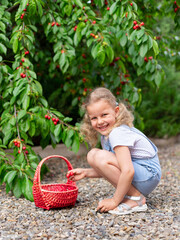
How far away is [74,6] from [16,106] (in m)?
0.91

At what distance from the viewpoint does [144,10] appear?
306 centimetres

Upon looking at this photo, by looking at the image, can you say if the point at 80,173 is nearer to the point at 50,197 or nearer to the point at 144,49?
the point at 50,197

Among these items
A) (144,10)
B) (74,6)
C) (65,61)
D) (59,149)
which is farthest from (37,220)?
(59,149)

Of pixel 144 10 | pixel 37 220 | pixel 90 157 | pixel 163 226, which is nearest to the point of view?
pixel 163 226

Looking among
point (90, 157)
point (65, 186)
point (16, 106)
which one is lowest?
point (65, 186)

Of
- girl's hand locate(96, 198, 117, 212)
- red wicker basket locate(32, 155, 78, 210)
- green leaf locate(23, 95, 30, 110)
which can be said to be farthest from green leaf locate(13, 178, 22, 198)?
girl's hand locate(96, 198, 117, 212)

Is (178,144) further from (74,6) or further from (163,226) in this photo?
(163,226)

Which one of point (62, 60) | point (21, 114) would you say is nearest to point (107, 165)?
point (21, 114)

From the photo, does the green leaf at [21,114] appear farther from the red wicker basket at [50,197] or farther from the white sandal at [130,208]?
the white sandal at [130,208]

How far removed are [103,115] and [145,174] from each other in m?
0.43

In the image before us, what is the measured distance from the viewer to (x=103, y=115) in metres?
2.00

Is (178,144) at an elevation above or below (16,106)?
below

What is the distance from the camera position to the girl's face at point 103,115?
1.98 m

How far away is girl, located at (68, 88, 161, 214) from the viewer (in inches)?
75.4
